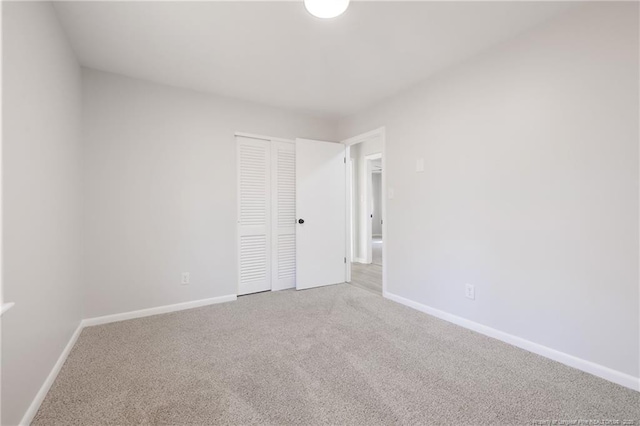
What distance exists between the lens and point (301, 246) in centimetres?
368

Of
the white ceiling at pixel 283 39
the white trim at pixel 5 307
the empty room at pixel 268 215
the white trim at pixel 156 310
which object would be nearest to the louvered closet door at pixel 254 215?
the empty room at pixel 268 215

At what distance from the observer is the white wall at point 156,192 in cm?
261

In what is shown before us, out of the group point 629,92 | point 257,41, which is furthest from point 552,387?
point 257,41

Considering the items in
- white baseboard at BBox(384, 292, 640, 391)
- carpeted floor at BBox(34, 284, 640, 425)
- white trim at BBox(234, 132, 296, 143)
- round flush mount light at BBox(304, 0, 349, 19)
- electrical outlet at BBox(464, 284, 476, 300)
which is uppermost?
round flush mount light at BBox(304, 0, 349, 19)

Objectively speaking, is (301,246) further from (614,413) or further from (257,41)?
(614,413)

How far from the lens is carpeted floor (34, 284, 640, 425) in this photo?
4.71ft

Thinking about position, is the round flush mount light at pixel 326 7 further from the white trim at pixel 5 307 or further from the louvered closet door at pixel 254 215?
the white trim at pixel 5 307

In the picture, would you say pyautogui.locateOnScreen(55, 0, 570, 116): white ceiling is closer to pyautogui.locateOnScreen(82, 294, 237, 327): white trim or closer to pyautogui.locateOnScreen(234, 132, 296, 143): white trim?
pyautogui.locateOnScreen(234, 132, 296, 143): white trim

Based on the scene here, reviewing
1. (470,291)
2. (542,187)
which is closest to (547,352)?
(470,291)

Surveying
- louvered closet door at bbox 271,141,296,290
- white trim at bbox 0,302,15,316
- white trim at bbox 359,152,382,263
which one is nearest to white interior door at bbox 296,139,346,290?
louvered closet door at bbox 271,141,296,290

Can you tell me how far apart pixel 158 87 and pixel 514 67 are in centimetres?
319

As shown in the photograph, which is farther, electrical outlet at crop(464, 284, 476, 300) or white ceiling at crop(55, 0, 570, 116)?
electrical outlet at crop(464, 284, 476, 300)

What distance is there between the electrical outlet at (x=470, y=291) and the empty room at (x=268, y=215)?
0.04 metres

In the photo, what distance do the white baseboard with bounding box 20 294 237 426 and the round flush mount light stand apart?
2.58 metres
